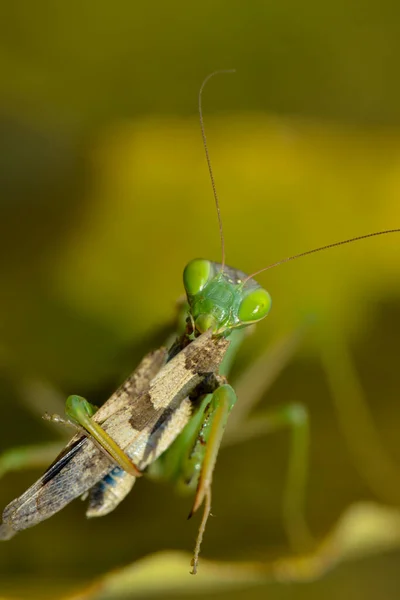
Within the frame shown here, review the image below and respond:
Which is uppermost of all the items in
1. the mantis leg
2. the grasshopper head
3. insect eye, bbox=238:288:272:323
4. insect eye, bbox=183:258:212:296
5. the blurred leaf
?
insect eye, bbox=183:258:212:296

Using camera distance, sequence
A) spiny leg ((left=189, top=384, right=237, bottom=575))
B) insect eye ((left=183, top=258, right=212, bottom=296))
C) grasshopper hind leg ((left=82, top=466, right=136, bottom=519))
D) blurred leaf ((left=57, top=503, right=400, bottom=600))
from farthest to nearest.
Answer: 1. insect eye ((left=183, top=258, right=212, bottom=296))
2. grasshopper hind leg ((left=82, top=466, right=136, bottom=519))
3. spiny leg ((left=189, top=384, right=237, bottom=575))
4. blurred leaf ((left=57, top=503, right=400, bottom=600))

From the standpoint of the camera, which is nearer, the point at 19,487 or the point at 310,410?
the point at 19,487

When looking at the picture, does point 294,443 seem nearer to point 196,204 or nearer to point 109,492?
point 109,492

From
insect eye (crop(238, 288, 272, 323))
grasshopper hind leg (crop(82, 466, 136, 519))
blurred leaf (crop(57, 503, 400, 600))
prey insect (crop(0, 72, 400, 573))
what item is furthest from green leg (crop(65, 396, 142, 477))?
insect eye (crop(238, 288, 272, 323))

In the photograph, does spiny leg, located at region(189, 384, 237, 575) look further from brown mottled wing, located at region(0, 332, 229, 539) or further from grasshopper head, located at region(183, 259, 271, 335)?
grasshopper head, located at region(183, 259, 271, 335)

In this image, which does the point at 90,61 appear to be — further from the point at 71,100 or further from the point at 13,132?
the point at 13,132

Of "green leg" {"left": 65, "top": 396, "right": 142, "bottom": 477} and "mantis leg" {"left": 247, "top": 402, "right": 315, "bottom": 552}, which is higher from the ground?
"green leg" {"left": 65, "top": 396, "right": 142, "bottom": 477}

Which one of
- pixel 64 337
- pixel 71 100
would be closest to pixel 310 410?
pixel 64 337
